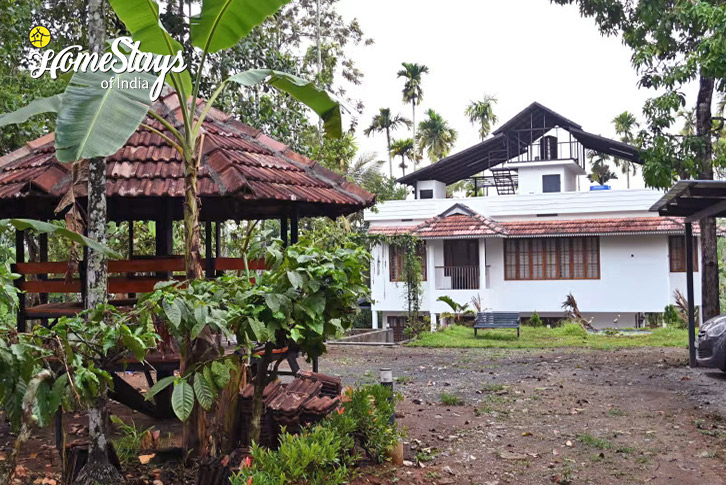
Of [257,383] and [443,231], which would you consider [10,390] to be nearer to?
[257,383]

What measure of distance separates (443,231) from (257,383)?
19.2 metres

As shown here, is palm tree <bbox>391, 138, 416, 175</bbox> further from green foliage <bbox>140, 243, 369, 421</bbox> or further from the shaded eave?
green foliage <bbox>140, 243, 369, 421</bbox>

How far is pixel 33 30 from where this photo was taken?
1283 cm

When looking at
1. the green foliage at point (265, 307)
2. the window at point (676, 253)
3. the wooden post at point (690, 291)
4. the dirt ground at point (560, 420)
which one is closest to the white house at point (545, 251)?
the window at point (676, 253)

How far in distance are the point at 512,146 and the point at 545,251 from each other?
6164mm

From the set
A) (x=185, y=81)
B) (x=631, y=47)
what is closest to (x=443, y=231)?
(x=631, y=47)

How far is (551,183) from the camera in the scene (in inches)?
1103

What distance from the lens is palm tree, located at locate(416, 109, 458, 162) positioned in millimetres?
47219

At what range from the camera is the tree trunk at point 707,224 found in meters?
14.4

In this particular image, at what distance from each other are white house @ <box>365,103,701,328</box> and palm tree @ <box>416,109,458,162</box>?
19.5 m

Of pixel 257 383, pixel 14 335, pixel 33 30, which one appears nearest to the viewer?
pixel 14 335

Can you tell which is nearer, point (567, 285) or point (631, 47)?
point (631, 47)

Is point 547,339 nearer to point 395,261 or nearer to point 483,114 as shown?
point 395,261

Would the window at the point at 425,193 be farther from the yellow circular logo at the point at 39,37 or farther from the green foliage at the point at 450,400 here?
the green foliage at the point at 450,400
